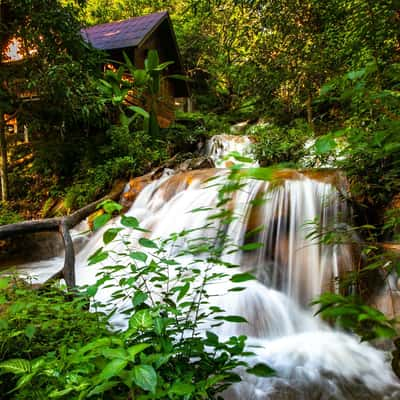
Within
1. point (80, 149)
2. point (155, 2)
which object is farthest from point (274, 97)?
point (155, 2)

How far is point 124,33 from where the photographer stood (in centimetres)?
1288

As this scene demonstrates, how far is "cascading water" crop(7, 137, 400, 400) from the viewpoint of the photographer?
2672 mm

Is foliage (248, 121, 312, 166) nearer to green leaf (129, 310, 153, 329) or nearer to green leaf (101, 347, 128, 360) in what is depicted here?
green leaf (129, 310, 153, 329)

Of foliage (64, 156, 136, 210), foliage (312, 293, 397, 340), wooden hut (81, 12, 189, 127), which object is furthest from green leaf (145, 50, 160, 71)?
wooden hut (81, 12, 189, 127)

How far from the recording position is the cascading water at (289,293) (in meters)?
2.67

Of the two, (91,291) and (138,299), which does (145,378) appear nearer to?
(138,299)

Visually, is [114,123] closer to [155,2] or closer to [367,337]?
[367,337]

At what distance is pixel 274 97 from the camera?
4016 mm

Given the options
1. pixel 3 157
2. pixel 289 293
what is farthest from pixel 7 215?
pixel 289 293

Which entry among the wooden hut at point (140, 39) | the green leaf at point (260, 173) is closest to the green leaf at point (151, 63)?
the green leaf at point (260, 173)

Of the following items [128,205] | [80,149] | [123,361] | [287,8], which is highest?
[287,8]

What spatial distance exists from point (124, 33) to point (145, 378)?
47.8 feet

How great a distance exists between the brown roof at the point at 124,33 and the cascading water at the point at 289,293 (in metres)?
8.25

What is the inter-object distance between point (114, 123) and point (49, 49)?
156 inches
